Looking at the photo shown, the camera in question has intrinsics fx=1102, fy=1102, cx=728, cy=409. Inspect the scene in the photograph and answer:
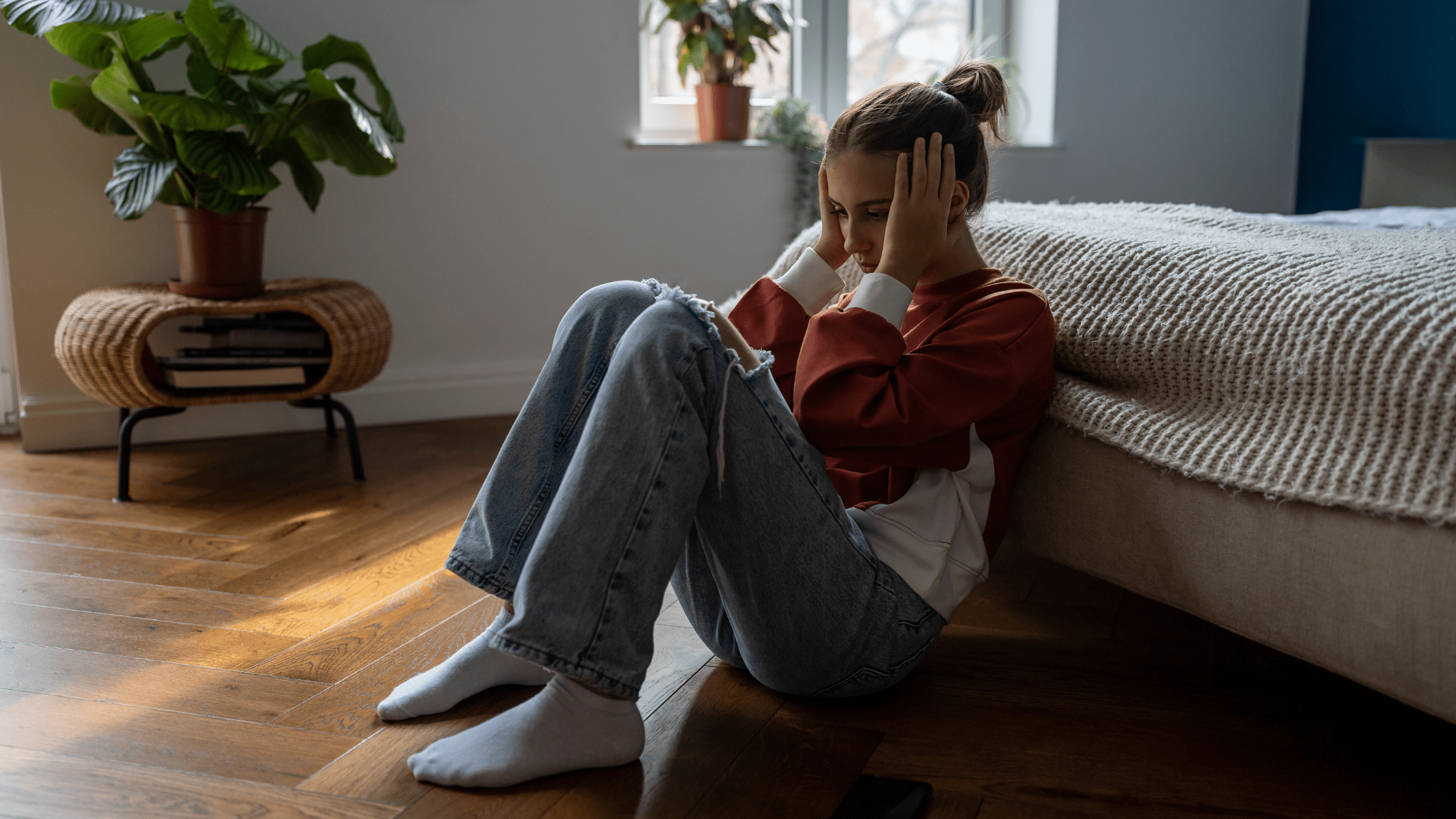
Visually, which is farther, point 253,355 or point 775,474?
point 253,355

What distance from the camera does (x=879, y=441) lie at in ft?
3.48

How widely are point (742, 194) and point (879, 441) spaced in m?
2.18

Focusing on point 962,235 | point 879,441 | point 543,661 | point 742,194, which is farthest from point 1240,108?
point 543,661

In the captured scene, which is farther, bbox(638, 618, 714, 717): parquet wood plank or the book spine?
the book spine

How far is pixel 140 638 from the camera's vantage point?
139 centimetres

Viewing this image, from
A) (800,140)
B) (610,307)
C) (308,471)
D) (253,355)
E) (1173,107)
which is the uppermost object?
(1173,107)

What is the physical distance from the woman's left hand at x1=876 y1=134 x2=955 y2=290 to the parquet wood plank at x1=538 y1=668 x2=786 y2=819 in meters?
0.50

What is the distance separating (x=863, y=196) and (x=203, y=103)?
1.40 meters

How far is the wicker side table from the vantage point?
2.04 meters

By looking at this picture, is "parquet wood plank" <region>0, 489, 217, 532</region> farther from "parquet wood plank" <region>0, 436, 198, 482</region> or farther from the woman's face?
the woman's face

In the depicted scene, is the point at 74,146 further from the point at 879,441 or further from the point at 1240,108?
the point at 1240,108

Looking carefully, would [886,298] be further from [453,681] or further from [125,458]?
[125,458]

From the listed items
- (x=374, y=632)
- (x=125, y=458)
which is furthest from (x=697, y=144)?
(x=374, y=632)

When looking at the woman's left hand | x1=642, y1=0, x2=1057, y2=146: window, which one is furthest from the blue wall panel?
the woman's left hand
